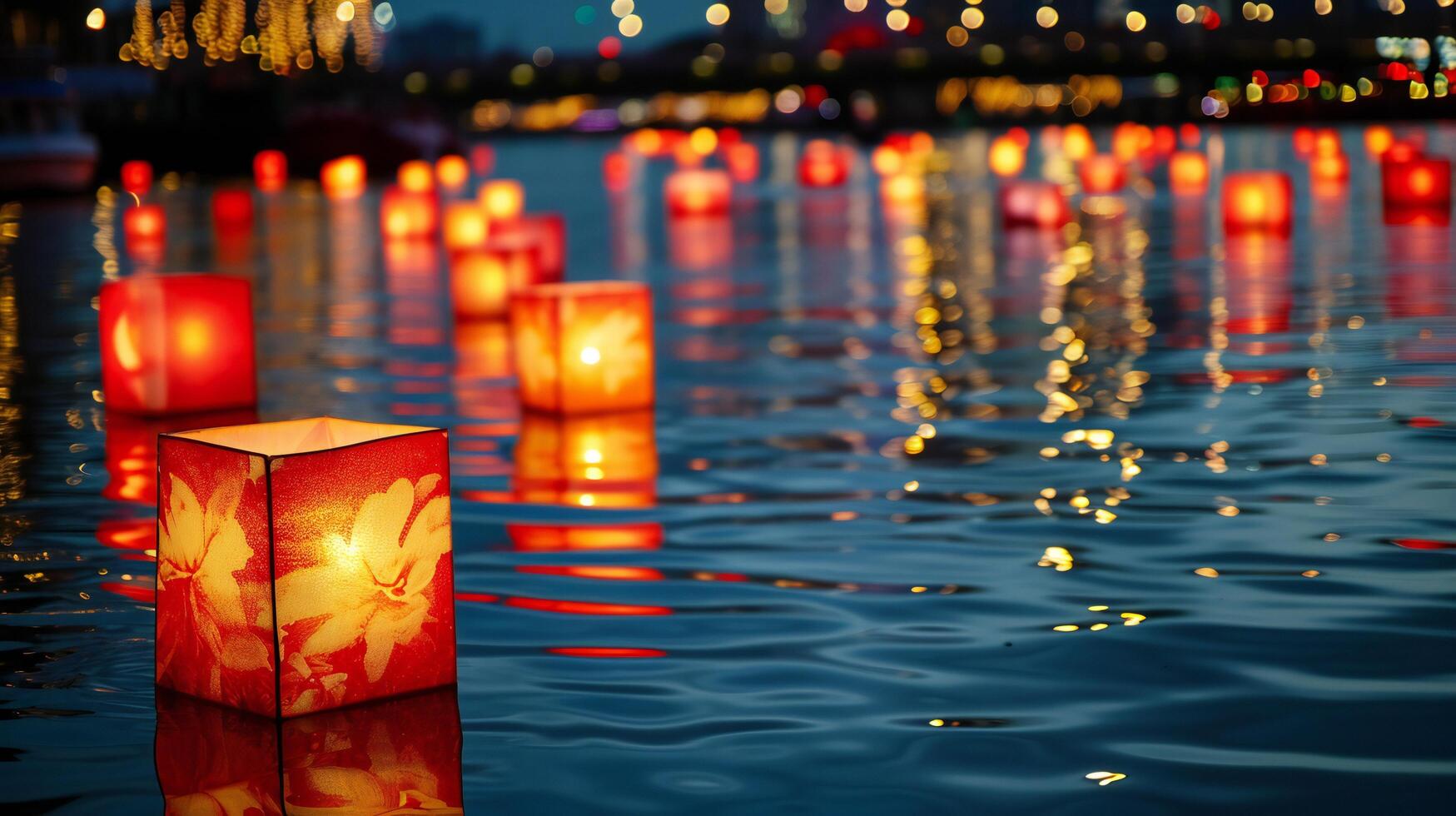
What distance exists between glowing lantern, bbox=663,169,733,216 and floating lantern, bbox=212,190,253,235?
22.1 ft

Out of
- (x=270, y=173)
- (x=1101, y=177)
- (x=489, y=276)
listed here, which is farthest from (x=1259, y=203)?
(x=270, y=173)

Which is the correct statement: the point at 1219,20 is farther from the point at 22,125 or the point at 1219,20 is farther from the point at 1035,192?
the point at 1035,192

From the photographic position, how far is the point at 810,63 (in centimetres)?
13600

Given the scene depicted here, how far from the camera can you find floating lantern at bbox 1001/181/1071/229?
27781 mm

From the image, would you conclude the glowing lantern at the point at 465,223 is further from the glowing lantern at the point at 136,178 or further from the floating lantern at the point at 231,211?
the glowing lantern at the point at 136,178

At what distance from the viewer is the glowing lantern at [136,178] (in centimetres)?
6070

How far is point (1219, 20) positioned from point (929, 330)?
5910 inches

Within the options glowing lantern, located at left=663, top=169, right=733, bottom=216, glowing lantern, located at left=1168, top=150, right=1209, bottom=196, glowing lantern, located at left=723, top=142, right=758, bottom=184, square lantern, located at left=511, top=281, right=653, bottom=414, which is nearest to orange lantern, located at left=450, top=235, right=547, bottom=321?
square lantern, located at left=511, top=281, right=653, bottom=414

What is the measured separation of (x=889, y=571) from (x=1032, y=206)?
69.7 ft

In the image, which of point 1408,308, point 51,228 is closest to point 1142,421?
point 1408,308

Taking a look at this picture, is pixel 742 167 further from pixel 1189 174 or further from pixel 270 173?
pixel 1189 174

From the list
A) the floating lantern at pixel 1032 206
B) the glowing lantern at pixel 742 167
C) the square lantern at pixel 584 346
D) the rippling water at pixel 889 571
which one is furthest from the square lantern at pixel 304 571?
the glowing lantern at pixel 742 167

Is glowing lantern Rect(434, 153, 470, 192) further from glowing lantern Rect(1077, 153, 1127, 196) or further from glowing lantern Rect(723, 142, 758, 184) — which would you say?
glowing lantern Rect(1077, 153, 1127, 196)

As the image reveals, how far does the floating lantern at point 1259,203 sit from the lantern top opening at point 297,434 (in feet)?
64.0
